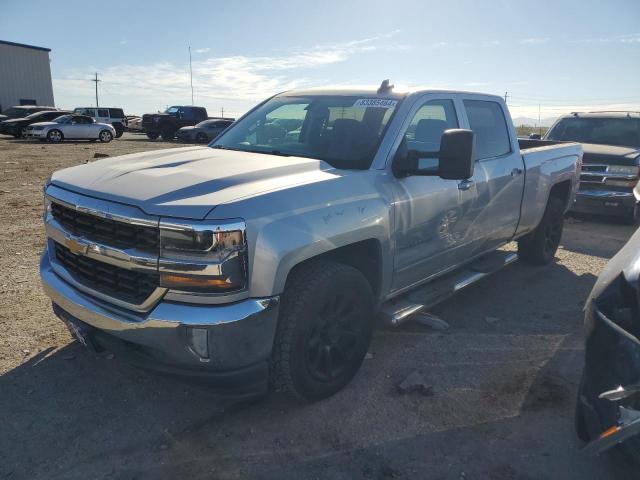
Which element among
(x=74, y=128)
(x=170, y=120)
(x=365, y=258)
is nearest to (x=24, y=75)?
(x=170, y=120)

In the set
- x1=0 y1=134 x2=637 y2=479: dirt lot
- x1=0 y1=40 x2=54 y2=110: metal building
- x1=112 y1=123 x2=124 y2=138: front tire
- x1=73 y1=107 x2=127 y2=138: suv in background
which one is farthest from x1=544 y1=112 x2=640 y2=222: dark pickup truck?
x1=0 y1=40 x2=54 y2=110: metal building

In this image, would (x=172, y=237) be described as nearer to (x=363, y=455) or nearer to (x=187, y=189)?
(x=187, y=189)

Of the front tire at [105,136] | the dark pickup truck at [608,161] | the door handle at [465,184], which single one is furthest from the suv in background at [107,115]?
the door handle at [465,184]

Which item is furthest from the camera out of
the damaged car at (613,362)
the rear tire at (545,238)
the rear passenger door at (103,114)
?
the rear passenger door at (103,114)

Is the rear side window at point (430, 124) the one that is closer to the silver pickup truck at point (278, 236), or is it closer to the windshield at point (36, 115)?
the silver pickup truck at point (278, 236)

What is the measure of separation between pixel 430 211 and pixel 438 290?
0.74 metres

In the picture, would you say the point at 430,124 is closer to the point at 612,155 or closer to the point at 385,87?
the point at 385,87

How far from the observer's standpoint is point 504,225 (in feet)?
15.3

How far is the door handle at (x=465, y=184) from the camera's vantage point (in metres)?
3.78

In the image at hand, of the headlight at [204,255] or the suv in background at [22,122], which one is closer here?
the headlight at [204,255]

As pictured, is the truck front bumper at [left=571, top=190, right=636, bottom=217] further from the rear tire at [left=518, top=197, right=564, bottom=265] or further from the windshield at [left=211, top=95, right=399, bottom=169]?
the windshield at [left=211, top=95, right=399, bottom=169]

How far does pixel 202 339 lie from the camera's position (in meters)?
2.38

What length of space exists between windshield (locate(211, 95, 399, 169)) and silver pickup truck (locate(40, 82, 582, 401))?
0.01 metres

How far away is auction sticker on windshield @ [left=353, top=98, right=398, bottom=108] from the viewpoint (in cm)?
349
